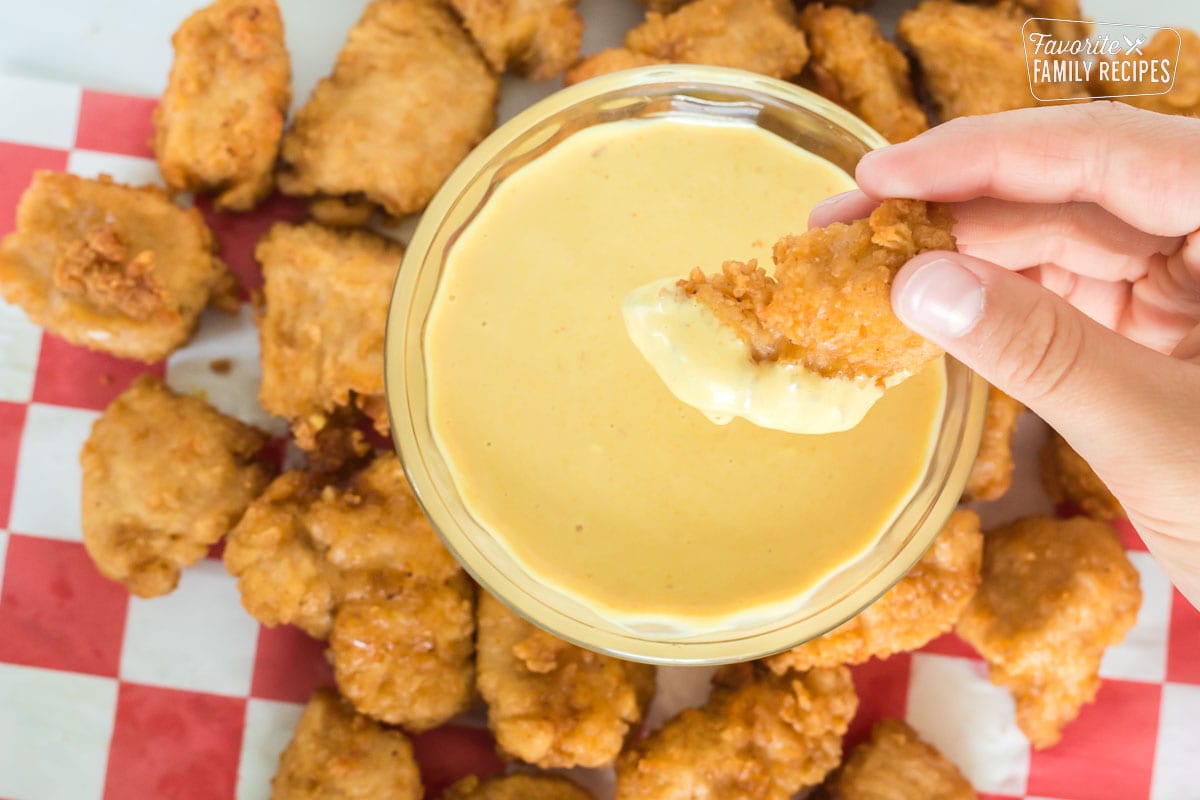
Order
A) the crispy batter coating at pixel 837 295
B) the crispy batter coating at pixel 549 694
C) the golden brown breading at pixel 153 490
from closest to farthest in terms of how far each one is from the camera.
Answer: the crispy batter coating at pixel 837 295 → the crispy batter coating at pixel 549 694 → the golden brown breading at pixel 153 490

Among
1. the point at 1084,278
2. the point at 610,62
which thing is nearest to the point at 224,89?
the point at 610,62

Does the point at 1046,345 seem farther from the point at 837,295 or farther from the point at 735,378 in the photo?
the point at 735,378

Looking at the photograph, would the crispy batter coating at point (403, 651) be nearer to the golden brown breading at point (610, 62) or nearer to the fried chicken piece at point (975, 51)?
the golden brown breading at point (610, 62)

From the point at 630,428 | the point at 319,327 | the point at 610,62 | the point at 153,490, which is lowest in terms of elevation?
the point at 153,490

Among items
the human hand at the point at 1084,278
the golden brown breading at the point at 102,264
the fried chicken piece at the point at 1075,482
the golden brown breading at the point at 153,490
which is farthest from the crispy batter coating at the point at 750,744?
the golden brown breading at the point at 102,264

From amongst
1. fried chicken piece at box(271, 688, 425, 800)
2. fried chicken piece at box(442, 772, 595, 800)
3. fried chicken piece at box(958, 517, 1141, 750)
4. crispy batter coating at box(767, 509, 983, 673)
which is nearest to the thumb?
crispy batter coating at box(767, 509, 983, 673)

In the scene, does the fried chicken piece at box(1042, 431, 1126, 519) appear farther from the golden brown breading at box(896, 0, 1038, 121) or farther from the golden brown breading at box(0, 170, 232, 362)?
the golden brown breading at box(0, 170, 232, 362)
